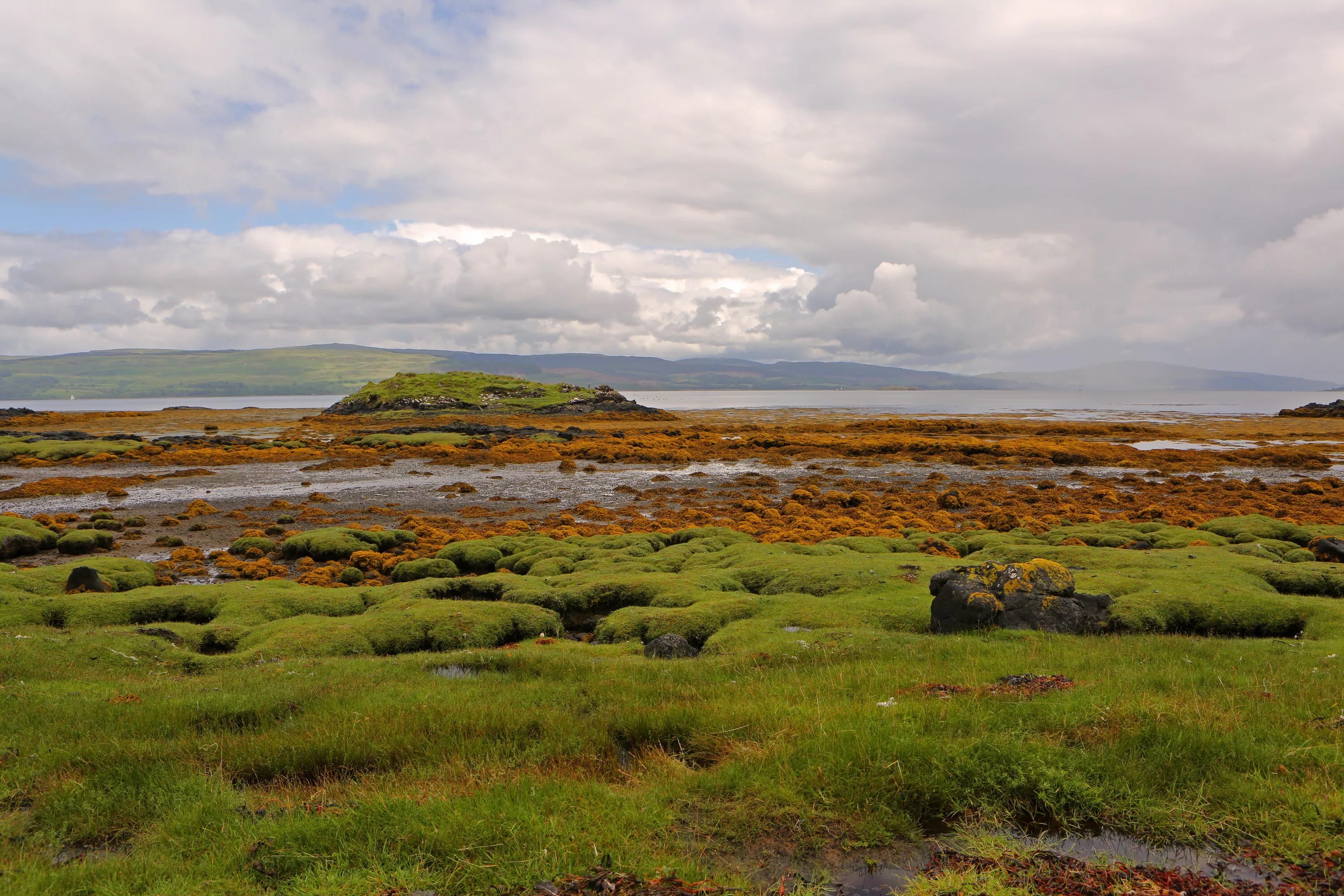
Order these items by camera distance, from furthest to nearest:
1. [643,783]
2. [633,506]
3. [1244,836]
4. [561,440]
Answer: [561,440] → [633,506] → [643,783] → [1244,836]

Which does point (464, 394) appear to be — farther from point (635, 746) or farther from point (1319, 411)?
point (1319, 411)

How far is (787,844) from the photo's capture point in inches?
277

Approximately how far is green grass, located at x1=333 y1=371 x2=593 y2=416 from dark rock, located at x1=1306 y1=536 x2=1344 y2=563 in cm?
12981

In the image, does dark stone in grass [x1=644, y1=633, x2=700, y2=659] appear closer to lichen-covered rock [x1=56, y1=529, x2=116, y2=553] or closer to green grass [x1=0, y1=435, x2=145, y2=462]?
lichen-covered rock [x1=56, y1=529, x2=116, y2=553]

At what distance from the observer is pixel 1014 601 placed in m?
16.2

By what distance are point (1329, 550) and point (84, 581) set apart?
4239cm

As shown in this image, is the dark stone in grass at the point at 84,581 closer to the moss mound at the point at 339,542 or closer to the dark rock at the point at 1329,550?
the moss mound at the point at 339,542

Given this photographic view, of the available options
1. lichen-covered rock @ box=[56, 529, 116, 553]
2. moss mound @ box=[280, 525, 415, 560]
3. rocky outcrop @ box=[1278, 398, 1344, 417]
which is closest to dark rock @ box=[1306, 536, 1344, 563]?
moss mound @ box=[280, 525, 415, 560]

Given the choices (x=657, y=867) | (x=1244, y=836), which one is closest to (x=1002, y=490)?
(x=1244, y=836)

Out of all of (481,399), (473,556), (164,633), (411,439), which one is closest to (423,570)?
(473,556)

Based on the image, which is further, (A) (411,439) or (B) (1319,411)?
(B) (1319,411)

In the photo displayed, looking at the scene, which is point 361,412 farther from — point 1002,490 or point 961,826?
point 961,826

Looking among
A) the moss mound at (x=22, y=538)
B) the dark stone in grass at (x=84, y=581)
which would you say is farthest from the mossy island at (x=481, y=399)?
the dark stone in grass at (x=84, y=581)

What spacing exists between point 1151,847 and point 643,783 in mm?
5266
